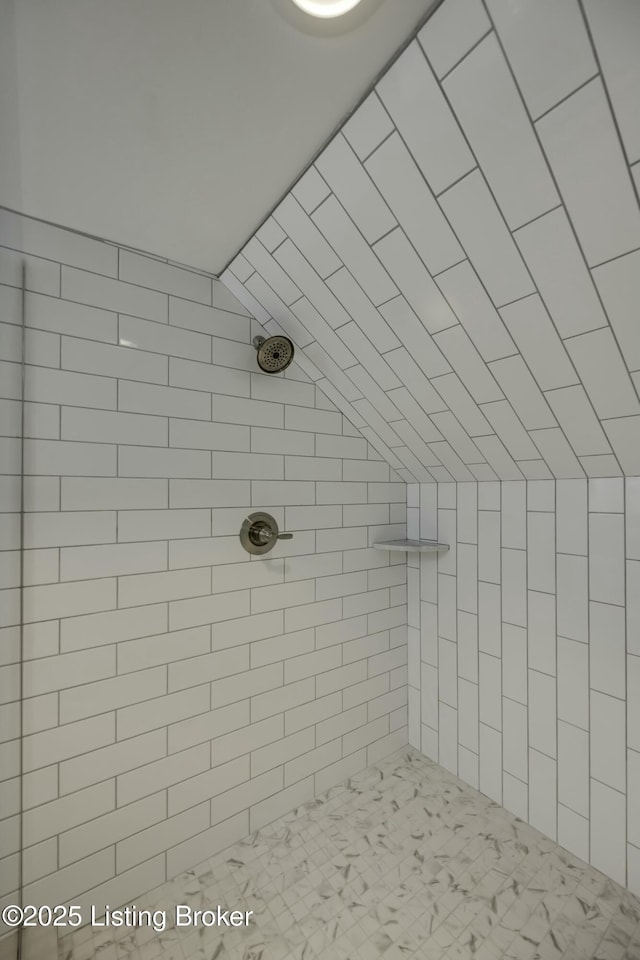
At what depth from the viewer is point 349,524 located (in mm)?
1766

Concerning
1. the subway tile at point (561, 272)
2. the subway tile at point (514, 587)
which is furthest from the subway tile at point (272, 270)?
the subway tile at point (514, 587)

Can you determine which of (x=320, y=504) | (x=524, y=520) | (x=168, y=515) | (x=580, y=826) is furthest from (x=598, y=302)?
(x=580, y=826)

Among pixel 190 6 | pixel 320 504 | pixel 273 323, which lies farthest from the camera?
pixel 320 504

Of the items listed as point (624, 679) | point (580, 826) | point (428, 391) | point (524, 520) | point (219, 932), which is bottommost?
point (219, 932)

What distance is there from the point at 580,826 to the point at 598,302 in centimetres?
160

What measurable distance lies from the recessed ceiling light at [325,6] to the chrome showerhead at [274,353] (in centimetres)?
75

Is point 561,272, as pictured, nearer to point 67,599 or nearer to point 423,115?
point 423,115

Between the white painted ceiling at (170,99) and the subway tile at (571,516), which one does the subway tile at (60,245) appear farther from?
the subway tile at (571,516)

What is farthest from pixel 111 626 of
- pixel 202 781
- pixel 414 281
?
pixel 414 281

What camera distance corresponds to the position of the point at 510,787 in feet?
5.16

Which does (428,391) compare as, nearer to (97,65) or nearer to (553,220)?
(553,220)

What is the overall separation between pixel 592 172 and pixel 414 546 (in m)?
1.21

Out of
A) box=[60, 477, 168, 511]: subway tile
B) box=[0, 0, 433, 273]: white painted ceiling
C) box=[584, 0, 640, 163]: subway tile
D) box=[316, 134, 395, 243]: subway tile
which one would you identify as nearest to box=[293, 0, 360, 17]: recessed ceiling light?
box=[0, 0, 433, 273]: white painted ceiling

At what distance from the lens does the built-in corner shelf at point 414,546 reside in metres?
1.64
